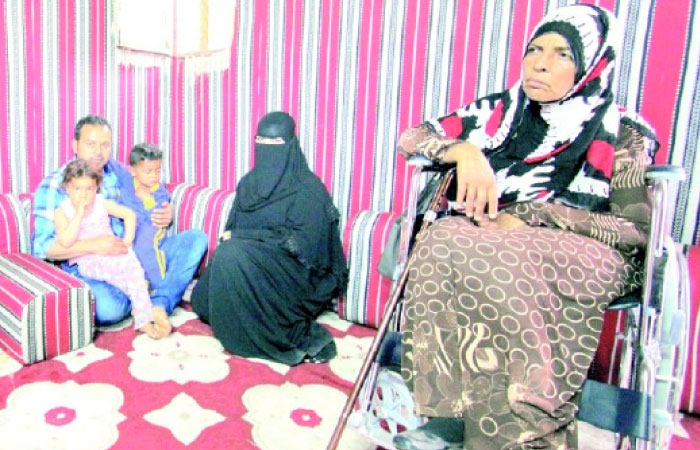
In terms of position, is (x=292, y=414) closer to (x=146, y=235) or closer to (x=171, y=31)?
(x=146, y=235)

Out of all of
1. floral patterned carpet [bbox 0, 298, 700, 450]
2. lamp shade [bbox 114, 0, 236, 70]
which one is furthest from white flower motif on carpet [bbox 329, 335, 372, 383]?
lamp shade [bbox 114, 0, 236, 70]

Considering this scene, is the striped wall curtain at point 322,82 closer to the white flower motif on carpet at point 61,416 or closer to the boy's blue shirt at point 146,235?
the boy's blue shirt at point 146,235

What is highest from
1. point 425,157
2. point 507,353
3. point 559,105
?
point 559,105

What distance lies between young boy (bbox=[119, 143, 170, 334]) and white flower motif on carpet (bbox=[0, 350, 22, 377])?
0.69 meters

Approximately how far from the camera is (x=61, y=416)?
1.74 m

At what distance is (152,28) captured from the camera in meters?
3.29

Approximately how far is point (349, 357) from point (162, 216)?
125 centimetres

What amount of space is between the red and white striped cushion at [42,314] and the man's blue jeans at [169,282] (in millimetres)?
118

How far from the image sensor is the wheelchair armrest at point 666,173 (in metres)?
1.29

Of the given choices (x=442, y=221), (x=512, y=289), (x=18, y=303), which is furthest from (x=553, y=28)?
A: (x=18, y=303)

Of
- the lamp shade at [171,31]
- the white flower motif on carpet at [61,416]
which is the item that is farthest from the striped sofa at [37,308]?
the lamp shade at [171,31]

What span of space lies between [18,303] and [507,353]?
172 cm

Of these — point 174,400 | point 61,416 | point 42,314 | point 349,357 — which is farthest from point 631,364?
point 42,314

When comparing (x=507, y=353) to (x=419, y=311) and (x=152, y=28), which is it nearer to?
(x=419, y=311)
